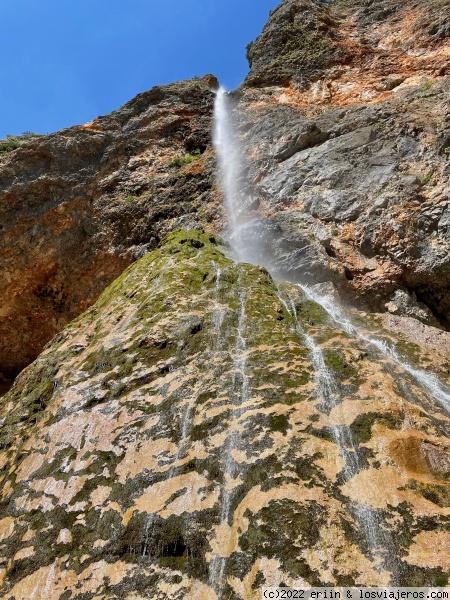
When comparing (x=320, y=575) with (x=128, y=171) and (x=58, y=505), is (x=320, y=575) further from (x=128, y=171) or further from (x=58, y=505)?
(x=128, y=171)

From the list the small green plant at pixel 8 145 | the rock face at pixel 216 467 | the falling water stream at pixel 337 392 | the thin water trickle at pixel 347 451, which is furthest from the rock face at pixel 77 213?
the thin water trickle at pixel 347 451

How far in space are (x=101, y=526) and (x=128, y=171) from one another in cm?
1593

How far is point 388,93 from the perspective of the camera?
16.0 metres

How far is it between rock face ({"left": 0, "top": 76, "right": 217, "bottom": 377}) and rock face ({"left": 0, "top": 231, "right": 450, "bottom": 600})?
954 cm

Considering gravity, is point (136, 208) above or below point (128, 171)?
below

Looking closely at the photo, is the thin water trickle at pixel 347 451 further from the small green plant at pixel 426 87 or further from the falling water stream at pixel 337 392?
the small green plant at pixel 426 87

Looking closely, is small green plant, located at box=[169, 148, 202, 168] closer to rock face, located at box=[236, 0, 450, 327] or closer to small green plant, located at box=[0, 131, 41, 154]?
rock face, located at box=[236, 0, 450, 327]

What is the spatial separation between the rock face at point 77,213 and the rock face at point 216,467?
9.54m

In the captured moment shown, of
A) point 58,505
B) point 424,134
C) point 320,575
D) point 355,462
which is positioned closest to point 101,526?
point 58,505

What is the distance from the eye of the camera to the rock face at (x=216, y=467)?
397 centimetres

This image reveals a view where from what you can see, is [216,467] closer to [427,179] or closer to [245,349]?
[245,349]

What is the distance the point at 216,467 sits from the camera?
499cm

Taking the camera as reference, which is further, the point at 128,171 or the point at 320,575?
the point at 128,171

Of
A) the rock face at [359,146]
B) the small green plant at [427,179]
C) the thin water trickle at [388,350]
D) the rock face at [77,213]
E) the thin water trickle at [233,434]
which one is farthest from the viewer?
the rock face at [77,213]
